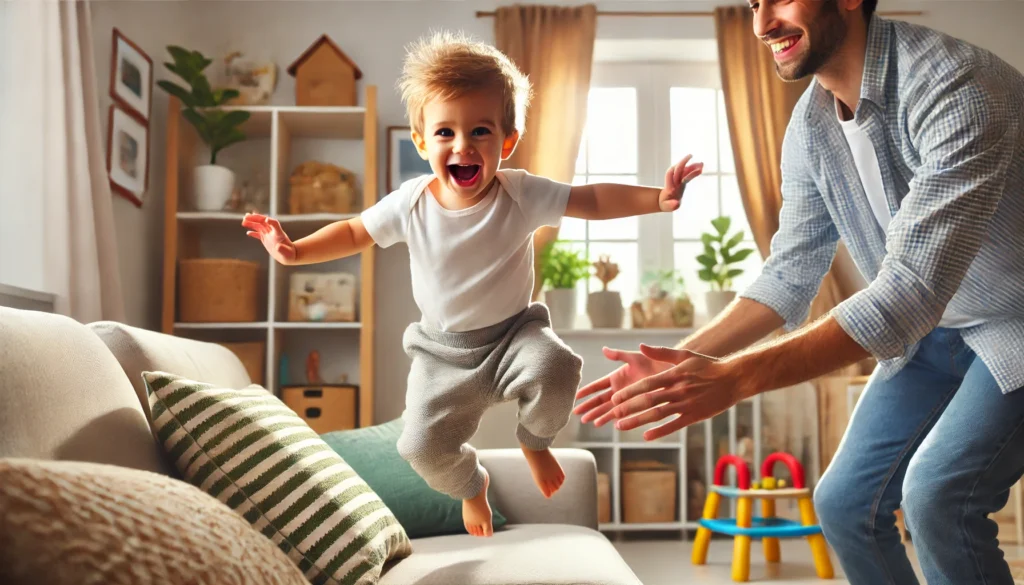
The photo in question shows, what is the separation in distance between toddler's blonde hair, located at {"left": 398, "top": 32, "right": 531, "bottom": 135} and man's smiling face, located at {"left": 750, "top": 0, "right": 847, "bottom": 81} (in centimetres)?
49

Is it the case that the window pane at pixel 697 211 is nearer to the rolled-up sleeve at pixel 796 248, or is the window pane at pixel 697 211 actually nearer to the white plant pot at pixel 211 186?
the white plant pot at pixel 211 186

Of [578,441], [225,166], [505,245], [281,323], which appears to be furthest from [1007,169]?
[225,166]

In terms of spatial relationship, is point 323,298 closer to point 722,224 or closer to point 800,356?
point 722,224

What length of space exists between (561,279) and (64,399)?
324 cm

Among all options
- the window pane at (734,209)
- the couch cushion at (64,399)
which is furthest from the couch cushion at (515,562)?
the window pane at (734,209)

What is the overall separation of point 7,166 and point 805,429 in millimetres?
3692

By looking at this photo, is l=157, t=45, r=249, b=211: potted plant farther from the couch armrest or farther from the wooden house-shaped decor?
the couch armrest

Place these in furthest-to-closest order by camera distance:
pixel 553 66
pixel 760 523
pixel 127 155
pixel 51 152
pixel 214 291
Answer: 1. pixel 553 66
2. pixel 214 291
3. pixel 127 155
4. pixel 760 523
5. pixel 51 152

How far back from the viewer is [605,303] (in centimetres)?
454

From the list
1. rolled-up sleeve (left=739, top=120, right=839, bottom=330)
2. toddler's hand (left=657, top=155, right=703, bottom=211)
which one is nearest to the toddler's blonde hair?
toddler's hand (left=657, top=155, right=703, bottom=211)

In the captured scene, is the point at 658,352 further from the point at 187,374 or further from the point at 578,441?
the point at 578,441

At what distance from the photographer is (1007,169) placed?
1385 mm

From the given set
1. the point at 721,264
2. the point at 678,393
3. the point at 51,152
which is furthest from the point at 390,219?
the point at 721,264

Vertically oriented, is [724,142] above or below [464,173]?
above
